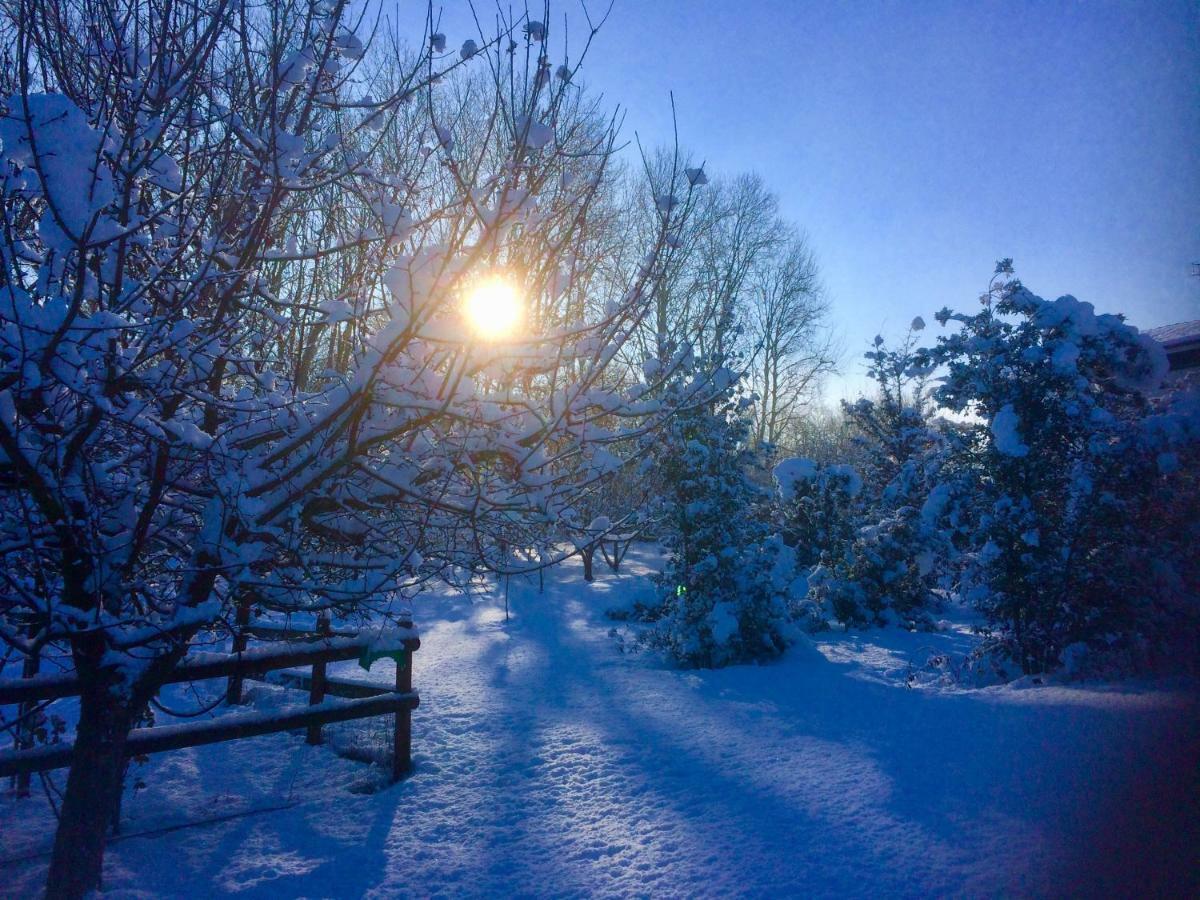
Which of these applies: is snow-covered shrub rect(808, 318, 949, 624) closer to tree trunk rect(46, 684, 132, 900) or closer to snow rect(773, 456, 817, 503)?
snow rect(773, 456, 817, 503)

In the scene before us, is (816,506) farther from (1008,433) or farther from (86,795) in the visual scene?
(86,795)

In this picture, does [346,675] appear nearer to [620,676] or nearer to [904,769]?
[620,676]

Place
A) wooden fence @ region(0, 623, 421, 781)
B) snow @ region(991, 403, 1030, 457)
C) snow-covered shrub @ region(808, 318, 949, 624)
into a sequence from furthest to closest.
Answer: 1. snow-covered shrub @ region(808, 318, 949, 624)
2. snow @ region(991, 403, 1030, 457)
3. wooden fence @ region(0, 623, 421, 781)

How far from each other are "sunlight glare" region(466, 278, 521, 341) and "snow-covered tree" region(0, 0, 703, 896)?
24 mm

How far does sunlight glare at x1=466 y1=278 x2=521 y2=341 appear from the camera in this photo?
2.76 meters

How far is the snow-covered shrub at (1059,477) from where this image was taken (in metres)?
6.06

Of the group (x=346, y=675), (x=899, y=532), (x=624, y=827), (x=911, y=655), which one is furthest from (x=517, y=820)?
(x=899, y=532)

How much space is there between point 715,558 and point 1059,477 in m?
3.85

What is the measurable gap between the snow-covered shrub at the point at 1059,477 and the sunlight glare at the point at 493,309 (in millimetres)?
5526

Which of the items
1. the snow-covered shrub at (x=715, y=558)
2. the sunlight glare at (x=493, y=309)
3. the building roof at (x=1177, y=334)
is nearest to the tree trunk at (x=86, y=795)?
the sunlight glare at (x=493, y=309)

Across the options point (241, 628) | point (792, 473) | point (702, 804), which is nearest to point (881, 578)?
point (792, 473)

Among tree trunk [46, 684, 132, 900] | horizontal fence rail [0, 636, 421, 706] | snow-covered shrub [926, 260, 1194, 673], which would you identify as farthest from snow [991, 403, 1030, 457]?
tree trunk [46, 684, 132, 900]

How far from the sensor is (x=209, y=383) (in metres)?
3.06

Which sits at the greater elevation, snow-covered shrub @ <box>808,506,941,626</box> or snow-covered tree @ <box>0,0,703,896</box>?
snow-covered tree @ <box>0,0,703,896</box>
